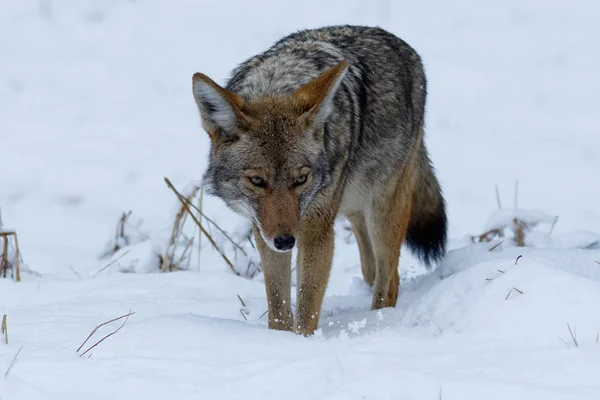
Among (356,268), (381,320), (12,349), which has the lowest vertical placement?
(356,268)

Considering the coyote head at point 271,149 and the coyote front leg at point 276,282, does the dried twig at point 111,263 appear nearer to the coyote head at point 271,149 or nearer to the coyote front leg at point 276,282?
the coyote front leg at point 276,282

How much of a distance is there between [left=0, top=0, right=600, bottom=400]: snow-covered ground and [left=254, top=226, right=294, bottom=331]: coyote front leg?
19 centimetres

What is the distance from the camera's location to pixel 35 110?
8156mm

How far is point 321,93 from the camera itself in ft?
12.0

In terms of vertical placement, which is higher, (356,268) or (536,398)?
(536,398)

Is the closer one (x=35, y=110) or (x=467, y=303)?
(x=467, y=303)

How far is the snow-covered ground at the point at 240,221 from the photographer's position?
96.8 inches

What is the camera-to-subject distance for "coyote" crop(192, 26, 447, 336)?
3.54 metres

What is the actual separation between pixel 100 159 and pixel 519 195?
3.47 m

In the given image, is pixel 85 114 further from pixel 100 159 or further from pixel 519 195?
pixel 519 195

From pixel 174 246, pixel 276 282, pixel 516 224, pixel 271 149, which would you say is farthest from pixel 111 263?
pixel 516 224

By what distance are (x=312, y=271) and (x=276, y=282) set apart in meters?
0.21

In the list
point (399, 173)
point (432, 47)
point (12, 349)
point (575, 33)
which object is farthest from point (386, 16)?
point (12, 349)

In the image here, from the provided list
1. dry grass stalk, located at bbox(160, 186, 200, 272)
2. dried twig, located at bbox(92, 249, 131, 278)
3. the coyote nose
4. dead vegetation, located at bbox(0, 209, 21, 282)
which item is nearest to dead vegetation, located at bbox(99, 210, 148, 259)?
dried twig, located at bbox(92, 249, 131, 278)
